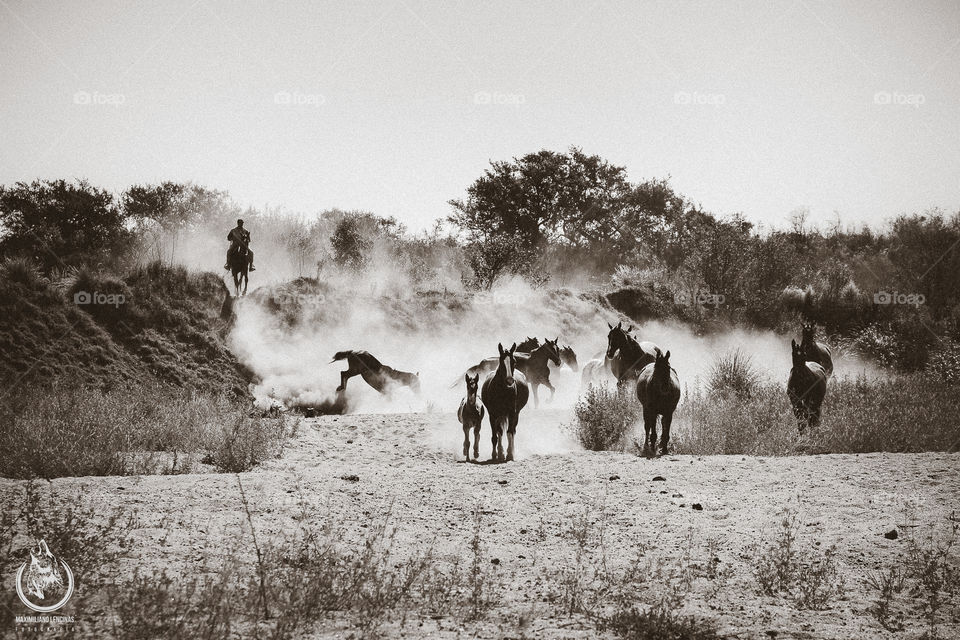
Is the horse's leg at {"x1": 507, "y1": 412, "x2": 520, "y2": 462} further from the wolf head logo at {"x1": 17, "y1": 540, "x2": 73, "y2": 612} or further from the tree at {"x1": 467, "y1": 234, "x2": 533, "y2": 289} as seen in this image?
the tree at {"x1": 467, "y1": 234, "x2": 533, "y2": 289}

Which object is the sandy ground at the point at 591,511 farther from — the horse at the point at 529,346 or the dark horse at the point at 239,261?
the dark horse at the point at 239,261

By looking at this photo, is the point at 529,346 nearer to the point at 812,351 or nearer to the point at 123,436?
the point at 812,351

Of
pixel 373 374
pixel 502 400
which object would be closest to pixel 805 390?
pixel 502 400

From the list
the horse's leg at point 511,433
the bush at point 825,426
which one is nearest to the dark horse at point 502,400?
the horse's leg at point 511,433

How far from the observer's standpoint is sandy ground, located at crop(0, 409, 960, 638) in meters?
4.50

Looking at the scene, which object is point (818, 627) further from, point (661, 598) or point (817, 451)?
point (817, 451)

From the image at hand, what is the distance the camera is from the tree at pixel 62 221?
21797mm

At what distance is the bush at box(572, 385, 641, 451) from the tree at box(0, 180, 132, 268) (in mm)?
17495

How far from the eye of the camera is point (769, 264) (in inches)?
1196

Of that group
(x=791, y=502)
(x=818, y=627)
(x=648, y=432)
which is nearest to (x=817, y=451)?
(x=648, y=432)

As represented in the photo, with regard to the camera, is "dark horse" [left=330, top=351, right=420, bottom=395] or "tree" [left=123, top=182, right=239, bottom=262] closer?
"dark horse" [left=330, top=351, right=420, bottom=395]

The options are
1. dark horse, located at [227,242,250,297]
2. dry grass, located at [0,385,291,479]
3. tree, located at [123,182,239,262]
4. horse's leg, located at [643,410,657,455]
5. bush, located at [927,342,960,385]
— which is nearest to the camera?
dry grass, located at [0,385,291,479]

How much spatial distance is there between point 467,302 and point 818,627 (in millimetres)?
22294

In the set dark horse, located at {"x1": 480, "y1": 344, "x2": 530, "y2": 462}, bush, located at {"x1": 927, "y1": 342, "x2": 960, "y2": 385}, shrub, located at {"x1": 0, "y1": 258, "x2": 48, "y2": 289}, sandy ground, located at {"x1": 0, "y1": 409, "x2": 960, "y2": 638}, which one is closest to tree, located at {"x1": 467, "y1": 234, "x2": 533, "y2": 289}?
bush, located at {"x1": 927, "y1": 342, "x2": 960, "y2": 385}
